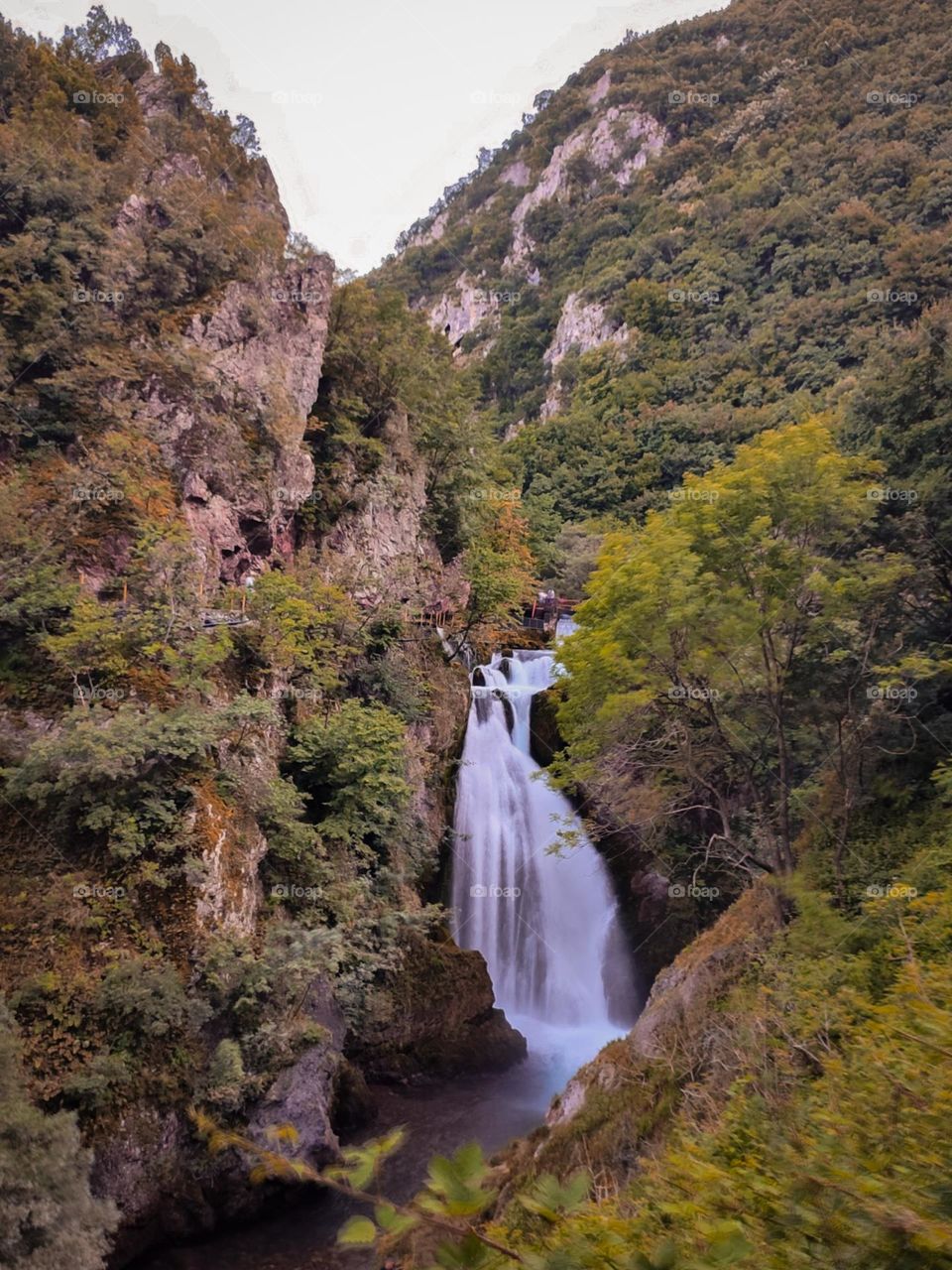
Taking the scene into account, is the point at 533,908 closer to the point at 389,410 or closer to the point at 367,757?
the point at 367,757

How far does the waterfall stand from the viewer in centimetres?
1567

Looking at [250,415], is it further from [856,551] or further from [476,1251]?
[476,1251]

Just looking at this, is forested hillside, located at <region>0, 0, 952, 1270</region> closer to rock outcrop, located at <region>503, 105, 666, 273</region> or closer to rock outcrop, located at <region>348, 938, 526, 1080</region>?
rock outcrop, located at <region>348, 938, 526, 1080</region>

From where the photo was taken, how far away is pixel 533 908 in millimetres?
16969

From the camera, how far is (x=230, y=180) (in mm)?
21234

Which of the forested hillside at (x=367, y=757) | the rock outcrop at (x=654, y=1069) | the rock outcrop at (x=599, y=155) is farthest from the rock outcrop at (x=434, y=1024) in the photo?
the rock outcrop at (x=599, y=155)

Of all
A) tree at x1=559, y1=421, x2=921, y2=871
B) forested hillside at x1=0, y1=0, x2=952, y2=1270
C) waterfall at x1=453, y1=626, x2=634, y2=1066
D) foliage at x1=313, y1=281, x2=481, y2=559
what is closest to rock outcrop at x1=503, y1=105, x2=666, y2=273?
forested hillside at x1=0, y1=0, x2=952, y2=1270

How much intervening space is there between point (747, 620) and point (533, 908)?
446 inches

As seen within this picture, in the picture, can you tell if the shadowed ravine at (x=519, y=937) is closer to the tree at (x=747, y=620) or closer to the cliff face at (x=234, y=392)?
the tree at (x=747, y=620)

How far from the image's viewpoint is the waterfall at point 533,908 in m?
15.7

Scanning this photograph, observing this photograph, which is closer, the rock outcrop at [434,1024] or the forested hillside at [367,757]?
the forested hillside at [367,757]

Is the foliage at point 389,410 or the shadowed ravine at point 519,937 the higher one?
the foliage at point 389,410

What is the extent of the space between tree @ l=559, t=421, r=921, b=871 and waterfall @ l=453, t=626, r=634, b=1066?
20.8ft

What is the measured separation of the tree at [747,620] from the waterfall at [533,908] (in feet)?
20.8
